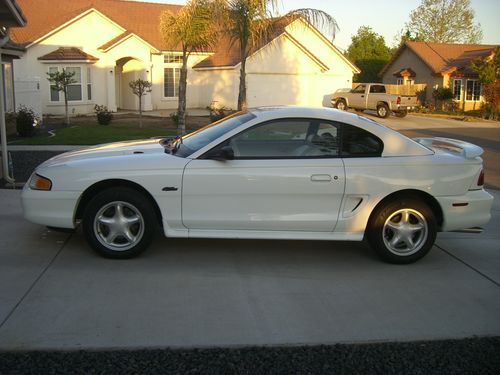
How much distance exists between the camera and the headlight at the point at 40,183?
571 cm

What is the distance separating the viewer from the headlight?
5710 mm

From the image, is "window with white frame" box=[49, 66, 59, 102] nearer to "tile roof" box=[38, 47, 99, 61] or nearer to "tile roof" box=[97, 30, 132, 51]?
"tile roof" box=[38, 47, 99, 61]

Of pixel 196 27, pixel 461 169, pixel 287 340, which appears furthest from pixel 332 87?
pixel 287 340

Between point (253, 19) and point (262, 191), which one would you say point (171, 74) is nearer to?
point (253, 19)

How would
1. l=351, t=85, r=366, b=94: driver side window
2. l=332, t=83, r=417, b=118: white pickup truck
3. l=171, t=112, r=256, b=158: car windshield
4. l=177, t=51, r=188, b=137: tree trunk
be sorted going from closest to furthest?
l=171, t=112, r=256, b=158: car windshield
l=177, t=51, r=188, b=137: tree trunk
l=332, t=83, r=417, b=118: white pickup truck
l=351, t=85, r=366, b=94: driver side window

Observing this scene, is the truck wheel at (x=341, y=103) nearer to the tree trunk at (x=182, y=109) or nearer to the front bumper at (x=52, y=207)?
the tree trunk at (x=182, y=109)

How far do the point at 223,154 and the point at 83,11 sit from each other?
26.2 metres

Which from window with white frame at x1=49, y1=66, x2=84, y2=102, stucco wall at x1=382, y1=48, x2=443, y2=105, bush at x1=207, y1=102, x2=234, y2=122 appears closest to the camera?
bush at x1=207, y1=102, x2=234, y2=122

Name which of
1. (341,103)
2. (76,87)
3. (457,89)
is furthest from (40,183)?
(457,89)

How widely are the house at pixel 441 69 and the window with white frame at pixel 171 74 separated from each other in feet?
64.2

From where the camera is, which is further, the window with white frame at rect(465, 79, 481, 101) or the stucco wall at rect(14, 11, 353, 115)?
the window with white frame at rect(465, 79, 481, 101)

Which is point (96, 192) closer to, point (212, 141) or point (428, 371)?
point (212, 141)

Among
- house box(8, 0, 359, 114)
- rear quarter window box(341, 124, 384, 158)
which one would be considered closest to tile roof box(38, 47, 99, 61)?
house box(8, 0, 359, 114)

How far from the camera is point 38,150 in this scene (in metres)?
14.2
